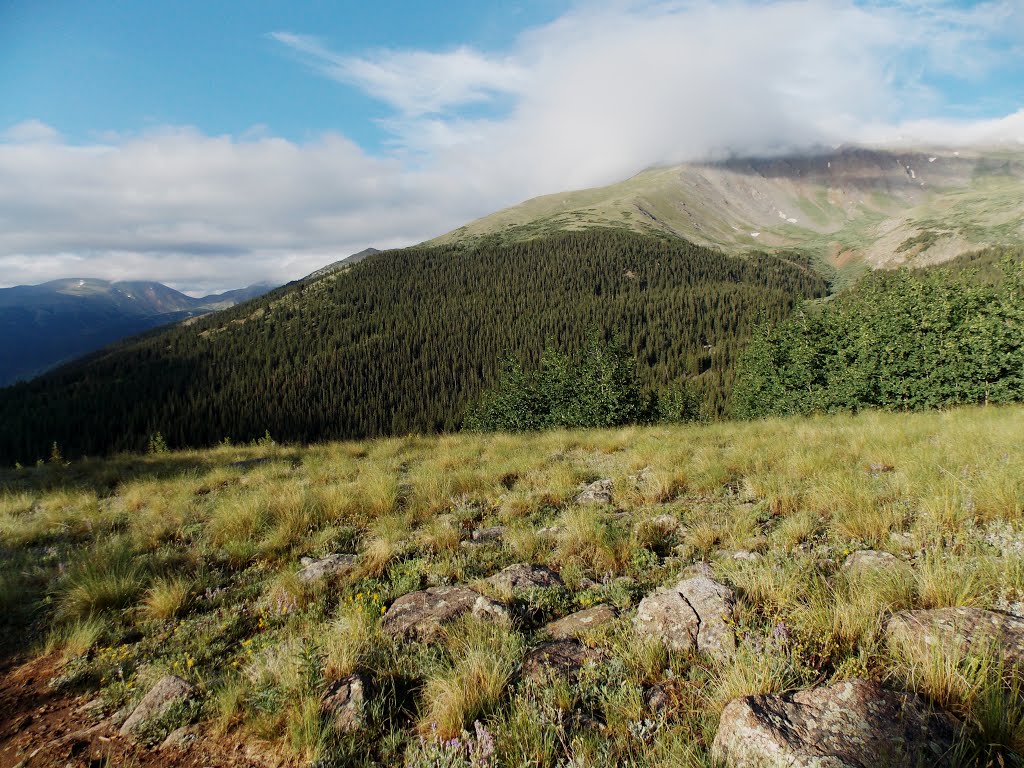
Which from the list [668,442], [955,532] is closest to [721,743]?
[955,532]

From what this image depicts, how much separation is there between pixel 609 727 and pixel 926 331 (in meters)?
Result: 31.4

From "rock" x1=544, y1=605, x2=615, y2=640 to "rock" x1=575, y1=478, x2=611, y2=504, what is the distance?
3.01 meters

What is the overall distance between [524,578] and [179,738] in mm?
2860

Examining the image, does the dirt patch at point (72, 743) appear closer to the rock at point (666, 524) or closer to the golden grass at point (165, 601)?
the golden grass at point (165, 601)

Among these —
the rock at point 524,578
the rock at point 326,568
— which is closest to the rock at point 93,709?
the rock at point 326,568

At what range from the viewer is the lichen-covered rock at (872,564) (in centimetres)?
361

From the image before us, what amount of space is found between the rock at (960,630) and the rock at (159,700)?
496 cm

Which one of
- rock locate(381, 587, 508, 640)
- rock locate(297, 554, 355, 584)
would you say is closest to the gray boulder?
rock locate(381, 587, 508, 640)

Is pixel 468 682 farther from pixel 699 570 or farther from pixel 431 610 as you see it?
pixel 699 570

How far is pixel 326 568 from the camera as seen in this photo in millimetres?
5164

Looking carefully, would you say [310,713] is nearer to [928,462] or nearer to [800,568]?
[800,568]

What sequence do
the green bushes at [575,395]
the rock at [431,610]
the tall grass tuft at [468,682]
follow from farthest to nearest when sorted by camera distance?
the green bushes at [575,395] < the rock at [431,610] < the tall grass tuft at [468,682]

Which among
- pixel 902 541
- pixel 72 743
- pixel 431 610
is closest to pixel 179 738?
pixel 72 743

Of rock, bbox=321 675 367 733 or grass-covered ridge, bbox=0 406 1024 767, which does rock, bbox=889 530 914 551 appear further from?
rock, bbox=321 675 367 733
